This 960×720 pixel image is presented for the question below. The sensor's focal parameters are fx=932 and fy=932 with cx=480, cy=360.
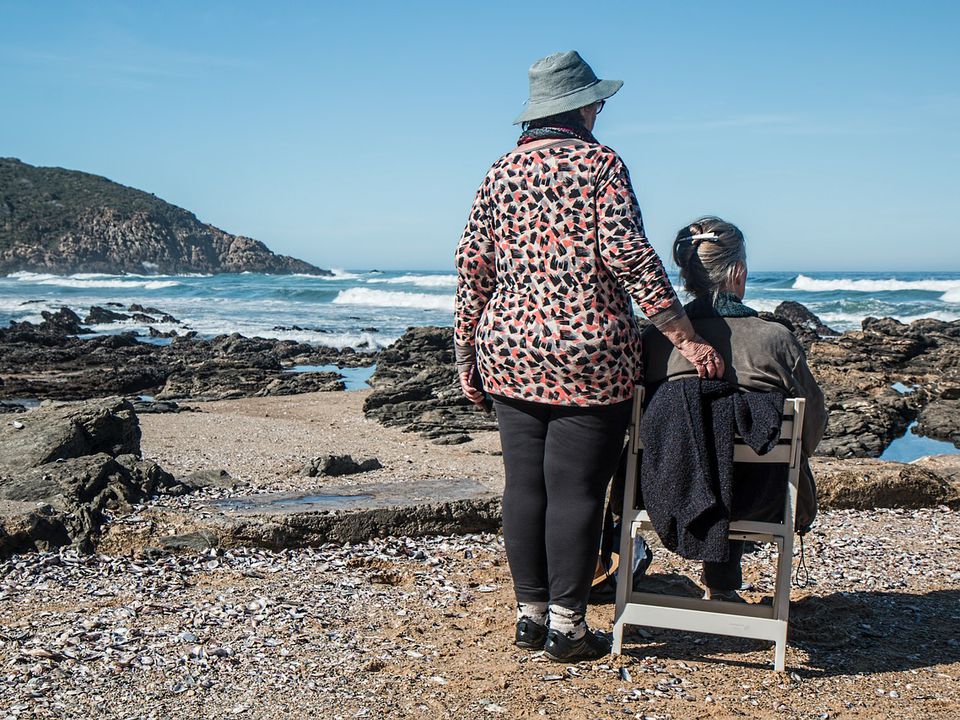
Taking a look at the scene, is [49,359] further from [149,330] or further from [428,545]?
[428,545]

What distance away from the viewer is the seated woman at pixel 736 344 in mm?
3111

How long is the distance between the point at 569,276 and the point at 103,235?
87.8 metres

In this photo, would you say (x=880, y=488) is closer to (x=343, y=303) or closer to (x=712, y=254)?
(x=712, y=254)

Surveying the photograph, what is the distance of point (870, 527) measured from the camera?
5.37 metres

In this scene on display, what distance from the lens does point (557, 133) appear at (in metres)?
3.13

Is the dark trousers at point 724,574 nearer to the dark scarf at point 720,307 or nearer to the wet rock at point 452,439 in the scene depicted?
the dark scarf at point 720,307

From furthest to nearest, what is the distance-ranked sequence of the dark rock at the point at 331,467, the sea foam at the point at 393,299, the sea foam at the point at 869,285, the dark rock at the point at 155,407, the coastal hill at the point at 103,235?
the coastal hill at the point at 103,235 < the sea foam at the point at 869,285 < the sea foam at the point at 393,299 < the dark rock at the point at 155,407 < the dark rock at the point at 331,467

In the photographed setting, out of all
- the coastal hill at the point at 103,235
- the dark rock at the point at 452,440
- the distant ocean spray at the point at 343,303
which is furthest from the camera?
the coastal hill at the point at 103,235

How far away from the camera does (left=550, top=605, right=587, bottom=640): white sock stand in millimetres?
3248

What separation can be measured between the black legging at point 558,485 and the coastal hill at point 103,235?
79.5m

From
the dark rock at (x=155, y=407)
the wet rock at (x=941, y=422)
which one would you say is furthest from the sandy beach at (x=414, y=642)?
the dark rock at (x=155, y=407)

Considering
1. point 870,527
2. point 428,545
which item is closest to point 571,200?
point 428,545

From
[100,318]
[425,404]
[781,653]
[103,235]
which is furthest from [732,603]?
[103,235]

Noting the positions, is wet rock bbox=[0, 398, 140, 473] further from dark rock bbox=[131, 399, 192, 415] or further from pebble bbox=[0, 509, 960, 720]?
dark rock bbox=[131, 399, 192, 415]
